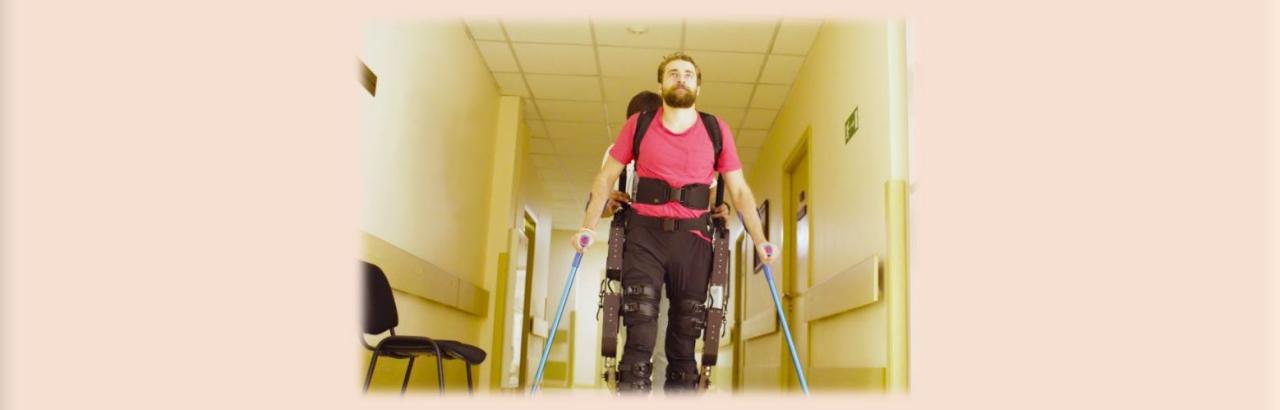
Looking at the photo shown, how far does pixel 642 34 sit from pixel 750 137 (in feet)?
8.37

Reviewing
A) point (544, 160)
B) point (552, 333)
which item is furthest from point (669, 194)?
point (544, 160)

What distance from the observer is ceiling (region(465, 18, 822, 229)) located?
5.30m

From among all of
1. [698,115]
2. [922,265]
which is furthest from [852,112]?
[922,265]

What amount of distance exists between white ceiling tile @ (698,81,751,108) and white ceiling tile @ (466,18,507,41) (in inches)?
62.0

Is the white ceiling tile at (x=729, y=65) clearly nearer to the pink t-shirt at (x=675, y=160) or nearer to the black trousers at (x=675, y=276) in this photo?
the pink t-shirt at (x=675, y=160)

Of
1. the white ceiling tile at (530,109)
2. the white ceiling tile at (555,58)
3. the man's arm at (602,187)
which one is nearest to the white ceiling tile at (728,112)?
the white ceiling tile at (555,58)

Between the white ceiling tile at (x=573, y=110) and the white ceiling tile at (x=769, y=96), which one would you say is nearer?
the white ceiling tile at (x=769, y=96)

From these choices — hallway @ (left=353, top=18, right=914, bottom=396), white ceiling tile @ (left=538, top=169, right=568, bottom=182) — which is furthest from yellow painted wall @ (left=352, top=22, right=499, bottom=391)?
white ceiling tile @ (left=538, top=169, right=568, bottom=182)

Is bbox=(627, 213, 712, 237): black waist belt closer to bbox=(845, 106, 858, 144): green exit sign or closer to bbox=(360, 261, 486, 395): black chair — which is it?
bbox=(360, 261, 486, 395): black chair

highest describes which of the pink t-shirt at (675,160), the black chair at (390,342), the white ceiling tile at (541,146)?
the white ceiling tile at (541,146)

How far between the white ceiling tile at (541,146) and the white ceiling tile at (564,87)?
4.58 ft

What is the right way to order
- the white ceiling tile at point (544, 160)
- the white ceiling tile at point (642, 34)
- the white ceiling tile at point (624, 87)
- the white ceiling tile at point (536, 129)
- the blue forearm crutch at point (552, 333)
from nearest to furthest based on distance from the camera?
the blue forearm crutch at point (552, 333), the white ceiling tile at point (642, 34), the white ceiling tile at point (624, 87), the white ceiling tile at point (536, 129), the white ceiling tile at point (544, 160)

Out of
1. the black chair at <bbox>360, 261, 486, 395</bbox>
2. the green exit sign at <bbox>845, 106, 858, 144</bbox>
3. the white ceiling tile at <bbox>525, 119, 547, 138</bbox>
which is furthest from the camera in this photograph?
the white ceiling tile at <bbox>525, 119, 547, 138</bbox>

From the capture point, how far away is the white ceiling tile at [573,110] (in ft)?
22.6
